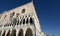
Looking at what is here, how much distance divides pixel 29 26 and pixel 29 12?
5.98m

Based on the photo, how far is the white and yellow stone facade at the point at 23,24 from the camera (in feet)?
95.2

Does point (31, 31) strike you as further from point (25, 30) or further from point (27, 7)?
point (27, 7)

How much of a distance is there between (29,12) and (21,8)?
559cm

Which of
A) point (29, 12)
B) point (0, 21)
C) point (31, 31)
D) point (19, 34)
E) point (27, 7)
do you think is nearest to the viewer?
point (31, 31)

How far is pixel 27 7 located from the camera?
3538 centimetres

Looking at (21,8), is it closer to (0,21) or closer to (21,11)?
(21,11)

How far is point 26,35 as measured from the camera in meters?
29.6

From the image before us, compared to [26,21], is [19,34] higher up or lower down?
lower down

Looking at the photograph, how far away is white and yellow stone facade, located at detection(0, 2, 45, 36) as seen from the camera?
29016 millimetres

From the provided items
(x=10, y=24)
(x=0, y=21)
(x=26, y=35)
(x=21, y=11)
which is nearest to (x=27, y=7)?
(x=21, y=11)

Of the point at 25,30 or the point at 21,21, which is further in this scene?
the point at 21,21

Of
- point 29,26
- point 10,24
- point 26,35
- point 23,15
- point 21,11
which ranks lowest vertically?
point 26,35

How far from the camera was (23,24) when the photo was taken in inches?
1206

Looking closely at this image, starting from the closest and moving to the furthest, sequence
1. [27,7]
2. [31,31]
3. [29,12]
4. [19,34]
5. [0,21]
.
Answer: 1. [31,31]
2. [19,34]
3. [29,12]
4. [27,7]
5. [0,21]
